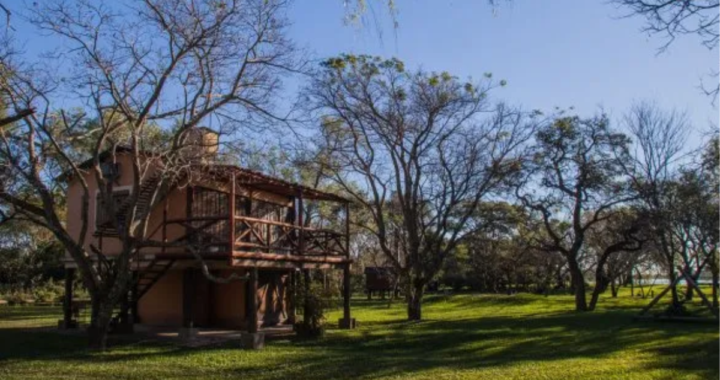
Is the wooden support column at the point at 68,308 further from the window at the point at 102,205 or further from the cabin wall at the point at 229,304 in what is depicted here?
the cabin wall at the point at 229,304

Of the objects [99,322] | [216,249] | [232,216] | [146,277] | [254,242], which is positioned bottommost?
[99,322]

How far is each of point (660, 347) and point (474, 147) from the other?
10.9m

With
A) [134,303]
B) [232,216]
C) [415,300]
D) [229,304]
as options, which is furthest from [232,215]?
[415,300]

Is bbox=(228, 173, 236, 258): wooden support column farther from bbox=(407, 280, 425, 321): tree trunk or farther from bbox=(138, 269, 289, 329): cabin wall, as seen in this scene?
bbox=(407, 280, 425, 321): tree trunk

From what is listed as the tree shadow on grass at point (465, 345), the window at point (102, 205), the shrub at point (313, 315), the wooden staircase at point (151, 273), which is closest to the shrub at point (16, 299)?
the window at point (102, 205)

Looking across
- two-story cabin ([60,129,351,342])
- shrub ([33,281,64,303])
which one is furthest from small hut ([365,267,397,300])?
two-story cabin ([60,129,351,342])

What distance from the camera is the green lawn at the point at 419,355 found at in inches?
491

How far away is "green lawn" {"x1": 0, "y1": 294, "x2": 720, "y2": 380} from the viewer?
40.9 ft

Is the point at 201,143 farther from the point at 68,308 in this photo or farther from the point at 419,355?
the point at 68,308

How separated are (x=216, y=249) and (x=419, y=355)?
22.1 feet

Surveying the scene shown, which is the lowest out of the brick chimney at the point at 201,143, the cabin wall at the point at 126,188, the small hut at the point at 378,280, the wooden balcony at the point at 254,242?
the small hut at the point at 378,280

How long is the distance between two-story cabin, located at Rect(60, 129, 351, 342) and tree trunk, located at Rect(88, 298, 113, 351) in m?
2.08

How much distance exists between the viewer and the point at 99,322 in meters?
15.3

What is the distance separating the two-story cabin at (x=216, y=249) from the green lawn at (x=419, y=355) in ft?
6.80
